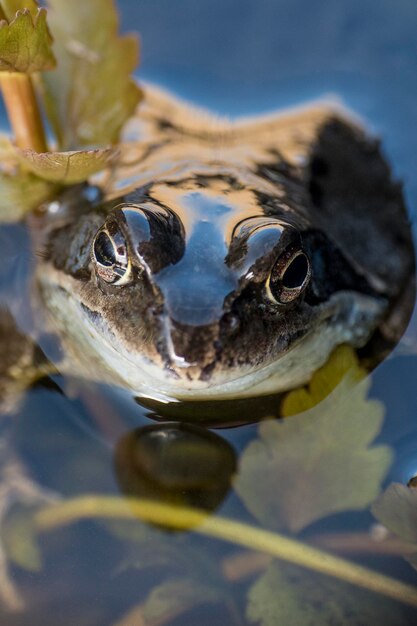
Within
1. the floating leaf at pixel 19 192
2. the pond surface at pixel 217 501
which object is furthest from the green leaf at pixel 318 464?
the floating leaf at pixel 19 192

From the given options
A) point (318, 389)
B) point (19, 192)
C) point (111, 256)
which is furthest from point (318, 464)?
point (19, 192)

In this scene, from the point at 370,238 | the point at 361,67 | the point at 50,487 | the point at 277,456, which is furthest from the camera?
the point at 361,67

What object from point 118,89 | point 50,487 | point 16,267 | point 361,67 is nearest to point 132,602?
point 50,487

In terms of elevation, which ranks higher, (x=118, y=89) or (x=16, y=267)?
(x=118, y=89)

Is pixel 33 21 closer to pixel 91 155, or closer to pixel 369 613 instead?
pixel 91 155

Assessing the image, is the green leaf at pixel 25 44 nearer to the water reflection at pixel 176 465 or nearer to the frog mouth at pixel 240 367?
the frog mouth at pixel 240 367

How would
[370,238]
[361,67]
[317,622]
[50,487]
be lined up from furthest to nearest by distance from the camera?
1. [361,67]
2. [370,238]
3. [50,487]
4. [317,622]
